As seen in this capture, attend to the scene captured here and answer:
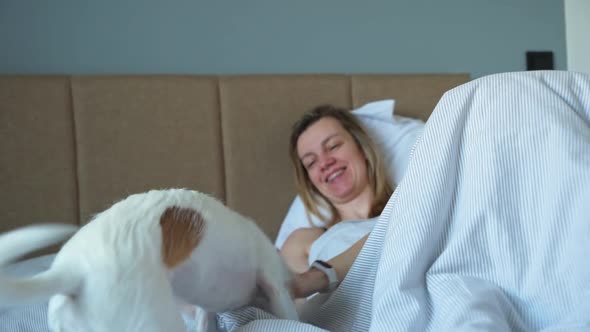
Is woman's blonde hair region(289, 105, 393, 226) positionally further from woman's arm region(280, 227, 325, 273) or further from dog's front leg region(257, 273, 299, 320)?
dog's front leg region(257, 273, 299, 320)

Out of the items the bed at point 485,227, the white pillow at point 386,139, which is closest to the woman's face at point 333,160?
the white pillow at point 386,139

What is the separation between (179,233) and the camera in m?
0.75

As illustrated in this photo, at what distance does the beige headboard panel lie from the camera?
1671 millimetres

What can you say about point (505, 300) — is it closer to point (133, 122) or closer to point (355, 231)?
point (355, 231)

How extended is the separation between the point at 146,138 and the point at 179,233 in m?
1.11

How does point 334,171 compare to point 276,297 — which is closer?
point 276,297

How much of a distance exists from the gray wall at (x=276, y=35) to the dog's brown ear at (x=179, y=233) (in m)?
1.28

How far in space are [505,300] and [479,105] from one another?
0.30 meters

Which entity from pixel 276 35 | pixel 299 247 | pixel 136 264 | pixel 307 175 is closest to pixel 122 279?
pixel 136 264

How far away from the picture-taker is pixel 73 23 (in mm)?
1854

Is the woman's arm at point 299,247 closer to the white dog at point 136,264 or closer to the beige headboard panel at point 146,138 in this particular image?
the beige headboard panel at point 146,138

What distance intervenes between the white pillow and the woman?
0.05 meters

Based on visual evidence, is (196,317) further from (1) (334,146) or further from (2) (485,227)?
(1) (334,146)

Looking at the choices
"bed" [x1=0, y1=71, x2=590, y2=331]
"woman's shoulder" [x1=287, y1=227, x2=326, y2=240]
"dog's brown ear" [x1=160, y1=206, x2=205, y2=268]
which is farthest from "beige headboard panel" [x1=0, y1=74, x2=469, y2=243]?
"dog's brown ear" [x1=160, y1=206, x2=205, y2=268]
